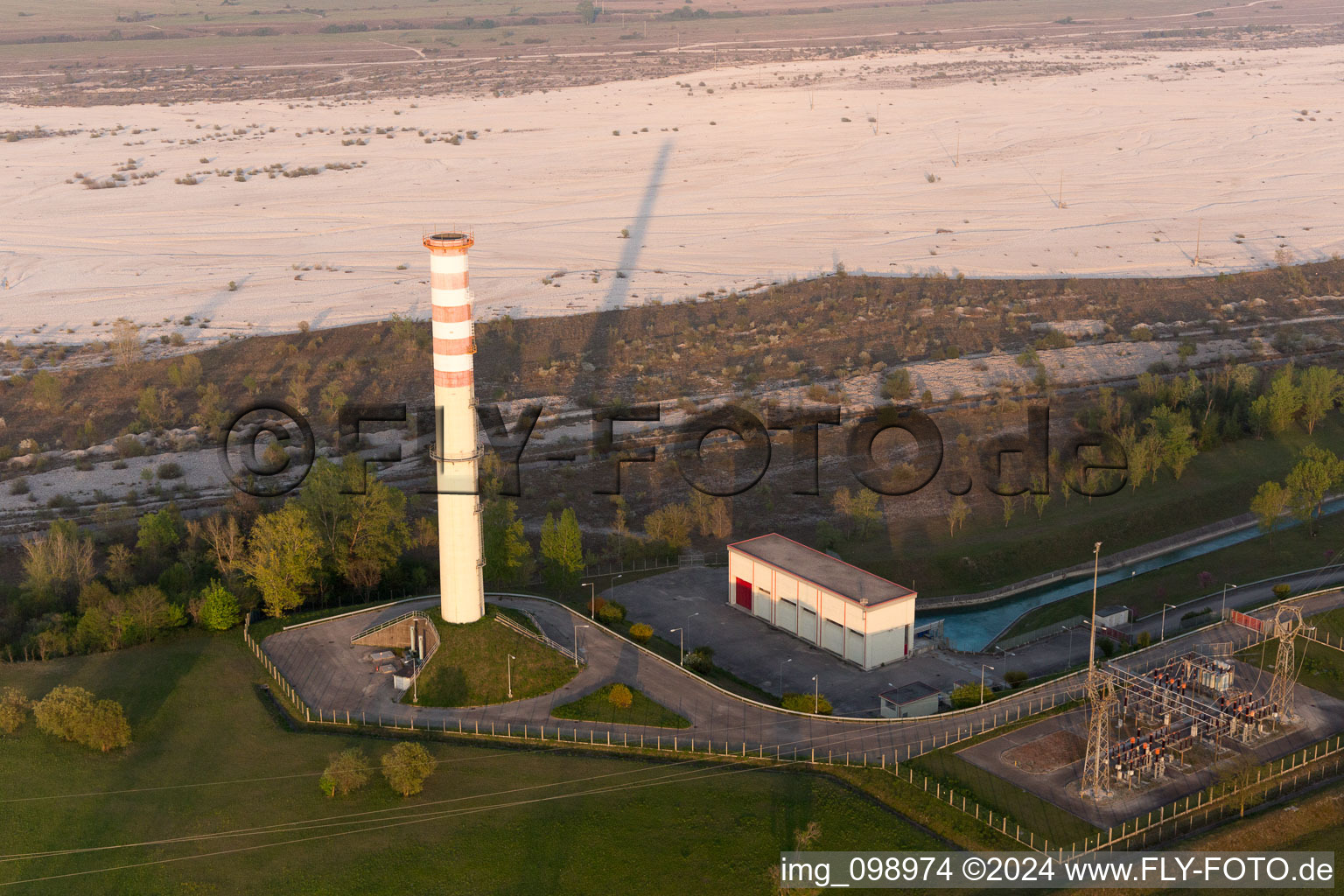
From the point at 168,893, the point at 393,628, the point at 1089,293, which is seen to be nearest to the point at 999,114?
the point at 1089,293

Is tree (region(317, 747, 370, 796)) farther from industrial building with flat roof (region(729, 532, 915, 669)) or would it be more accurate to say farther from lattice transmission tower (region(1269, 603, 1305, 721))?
lattice transmission tower (region(1269, 603, 1305, 721))

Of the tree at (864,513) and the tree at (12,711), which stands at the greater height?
the tree at (864,513)

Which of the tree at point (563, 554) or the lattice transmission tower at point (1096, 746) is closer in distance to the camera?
the lattice transmission tower at point (1096, 746)

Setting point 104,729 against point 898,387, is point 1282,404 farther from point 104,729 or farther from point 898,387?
point 104,729

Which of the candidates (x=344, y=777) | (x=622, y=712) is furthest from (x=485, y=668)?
(x=344, y=777)

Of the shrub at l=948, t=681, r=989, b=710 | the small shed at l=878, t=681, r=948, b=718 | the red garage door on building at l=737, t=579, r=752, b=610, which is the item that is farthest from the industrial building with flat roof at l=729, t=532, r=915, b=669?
the shrub at l=948, t=681, r=989, b=710

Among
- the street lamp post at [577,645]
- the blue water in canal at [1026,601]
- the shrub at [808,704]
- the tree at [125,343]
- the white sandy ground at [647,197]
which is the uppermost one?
the white sandy ground at [647,197]

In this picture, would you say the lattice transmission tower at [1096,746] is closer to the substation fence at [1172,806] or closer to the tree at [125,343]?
the substation fence at [1172,806]

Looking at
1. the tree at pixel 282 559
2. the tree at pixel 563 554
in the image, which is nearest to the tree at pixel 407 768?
the tree at pixel 282 559
